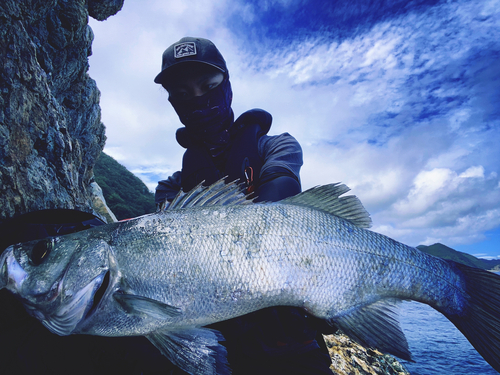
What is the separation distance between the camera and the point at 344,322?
5.35 ft

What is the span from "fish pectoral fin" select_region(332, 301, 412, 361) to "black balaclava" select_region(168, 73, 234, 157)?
2.62 meters

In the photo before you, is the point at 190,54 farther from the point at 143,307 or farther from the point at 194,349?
the point at 194,349

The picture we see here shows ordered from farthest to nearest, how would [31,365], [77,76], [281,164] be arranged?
1. [77,76]
2. [281,164]
3. [31,365]

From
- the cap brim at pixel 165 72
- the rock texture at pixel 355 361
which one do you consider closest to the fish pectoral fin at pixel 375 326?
the rock texture at pixel 355 361

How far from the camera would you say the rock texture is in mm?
4012

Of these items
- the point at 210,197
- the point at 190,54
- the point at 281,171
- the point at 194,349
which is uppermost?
the point at 190,54

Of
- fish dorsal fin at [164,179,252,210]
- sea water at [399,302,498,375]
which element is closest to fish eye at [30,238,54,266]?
fish dorsal fin at [164,179,252,210]

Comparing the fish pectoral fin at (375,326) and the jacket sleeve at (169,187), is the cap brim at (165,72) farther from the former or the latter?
the fish pectoral fin at (375,326)

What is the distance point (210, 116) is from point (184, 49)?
94 centimetres

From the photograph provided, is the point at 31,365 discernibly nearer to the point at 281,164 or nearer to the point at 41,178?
the point at 41,178

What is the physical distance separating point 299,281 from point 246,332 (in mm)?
686

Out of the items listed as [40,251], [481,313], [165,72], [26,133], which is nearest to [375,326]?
[481,313]

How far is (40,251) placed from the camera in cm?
153

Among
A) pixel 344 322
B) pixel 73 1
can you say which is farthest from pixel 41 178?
pixel 73 1
